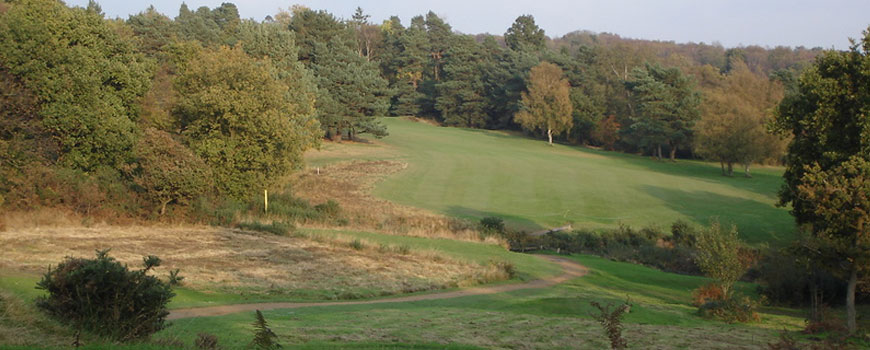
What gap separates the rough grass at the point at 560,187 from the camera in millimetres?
48719

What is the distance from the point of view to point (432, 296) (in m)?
22.3

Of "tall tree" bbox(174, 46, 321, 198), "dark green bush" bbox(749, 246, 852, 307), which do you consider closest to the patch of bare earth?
"tall tree" bbox(174, 46, 321, 198)

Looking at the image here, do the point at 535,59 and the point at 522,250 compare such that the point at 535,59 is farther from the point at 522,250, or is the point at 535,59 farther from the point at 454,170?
the point at 522,250

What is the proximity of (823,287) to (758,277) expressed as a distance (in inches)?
368

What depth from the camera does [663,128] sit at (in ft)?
267

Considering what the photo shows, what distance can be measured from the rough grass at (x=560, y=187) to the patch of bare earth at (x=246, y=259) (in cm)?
1325

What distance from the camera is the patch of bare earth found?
21.1 meters

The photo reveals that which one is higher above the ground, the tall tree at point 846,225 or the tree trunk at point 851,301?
the tall tree at point 846,225

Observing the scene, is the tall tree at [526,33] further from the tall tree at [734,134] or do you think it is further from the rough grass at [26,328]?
the rough grass at [26,328]

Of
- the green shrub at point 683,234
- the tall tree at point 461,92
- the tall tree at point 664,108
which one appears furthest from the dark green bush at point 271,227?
the tall tree at point 461,92

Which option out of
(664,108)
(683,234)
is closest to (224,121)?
(683,234)

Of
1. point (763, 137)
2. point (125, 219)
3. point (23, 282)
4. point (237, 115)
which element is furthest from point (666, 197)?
point (23, 282)

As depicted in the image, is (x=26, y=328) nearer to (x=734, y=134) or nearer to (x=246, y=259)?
(x=246, y=259)

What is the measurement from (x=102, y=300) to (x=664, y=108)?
265 feet
